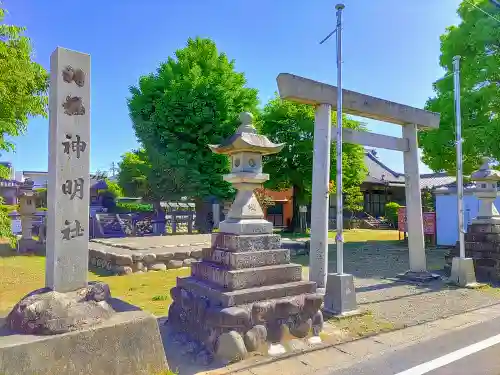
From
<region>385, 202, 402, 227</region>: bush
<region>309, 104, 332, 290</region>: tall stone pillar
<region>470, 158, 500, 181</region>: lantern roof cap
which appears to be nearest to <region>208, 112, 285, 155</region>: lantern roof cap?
<region>309, 104, 332, 290</region>: tall stone pillar

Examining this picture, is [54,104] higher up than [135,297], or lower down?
higher up

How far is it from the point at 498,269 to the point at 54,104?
436 inches

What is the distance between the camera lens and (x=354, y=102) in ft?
27.2

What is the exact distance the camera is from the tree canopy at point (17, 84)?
7684 mm

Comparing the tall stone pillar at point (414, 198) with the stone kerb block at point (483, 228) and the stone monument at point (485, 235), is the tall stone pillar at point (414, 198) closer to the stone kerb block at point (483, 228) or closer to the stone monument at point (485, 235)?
the stone monument at point (485, 235)

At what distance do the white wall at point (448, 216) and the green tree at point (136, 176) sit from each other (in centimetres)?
1492

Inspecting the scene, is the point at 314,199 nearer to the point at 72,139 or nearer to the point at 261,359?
the point at 261,359

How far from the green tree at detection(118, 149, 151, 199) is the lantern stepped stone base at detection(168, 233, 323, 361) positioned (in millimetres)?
14741

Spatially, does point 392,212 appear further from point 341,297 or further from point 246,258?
point 246,258

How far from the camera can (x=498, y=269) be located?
32.6ft

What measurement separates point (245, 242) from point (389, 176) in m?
35.9

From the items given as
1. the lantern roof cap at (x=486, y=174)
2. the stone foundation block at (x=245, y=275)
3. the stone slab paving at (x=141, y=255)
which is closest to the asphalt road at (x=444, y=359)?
the stone foundation block at (x=245, y=275)

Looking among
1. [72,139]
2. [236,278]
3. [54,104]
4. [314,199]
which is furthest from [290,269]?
[54,104]

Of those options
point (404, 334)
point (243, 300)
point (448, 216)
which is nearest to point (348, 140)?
point (404, 334)
